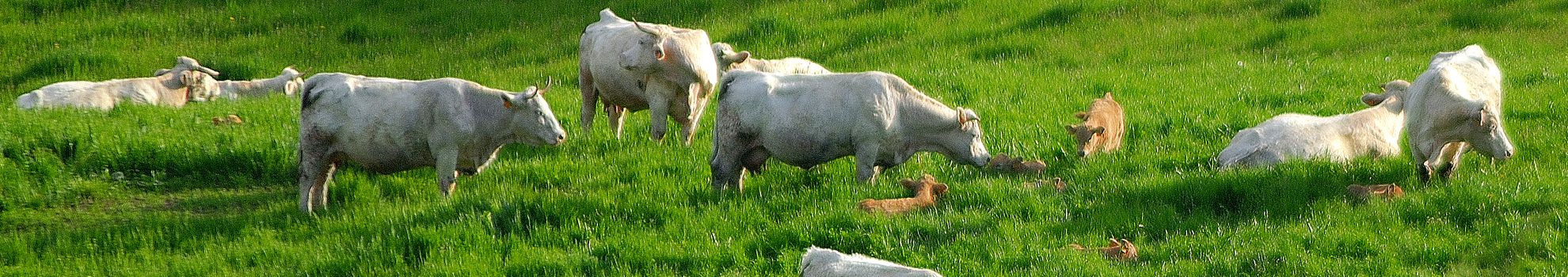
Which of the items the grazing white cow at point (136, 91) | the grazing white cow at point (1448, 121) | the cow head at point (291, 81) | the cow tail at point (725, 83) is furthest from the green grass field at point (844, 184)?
the grazing white cow at point (136, 91)

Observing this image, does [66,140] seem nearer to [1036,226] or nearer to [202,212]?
[202,212]

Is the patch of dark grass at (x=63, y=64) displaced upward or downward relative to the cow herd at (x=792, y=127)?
downward

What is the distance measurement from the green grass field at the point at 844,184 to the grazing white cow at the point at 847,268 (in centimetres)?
168

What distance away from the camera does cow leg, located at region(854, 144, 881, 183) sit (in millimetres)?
9727

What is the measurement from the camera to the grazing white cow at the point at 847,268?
241 inches

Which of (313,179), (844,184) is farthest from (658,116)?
(313,179)

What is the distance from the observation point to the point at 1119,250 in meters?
8.55

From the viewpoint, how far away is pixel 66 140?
1189 cm

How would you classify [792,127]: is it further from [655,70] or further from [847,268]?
[847,268]

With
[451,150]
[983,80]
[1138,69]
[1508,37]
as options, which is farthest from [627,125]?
[1508,37]

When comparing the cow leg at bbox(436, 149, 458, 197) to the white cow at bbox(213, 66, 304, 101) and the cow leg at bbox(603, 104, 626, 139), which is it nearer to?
the cow leg at bbox(603, 104, 626, 139)

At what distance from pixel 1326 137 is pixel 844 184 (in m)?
4.04

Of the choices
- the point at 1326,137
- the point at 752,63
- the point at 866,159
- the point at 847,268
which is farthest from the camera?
the point at 752,63

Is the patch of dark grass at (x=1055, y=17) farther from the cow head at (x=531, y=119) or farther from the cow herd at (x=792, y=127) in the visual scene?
the cow head at (x=531, y=119)
